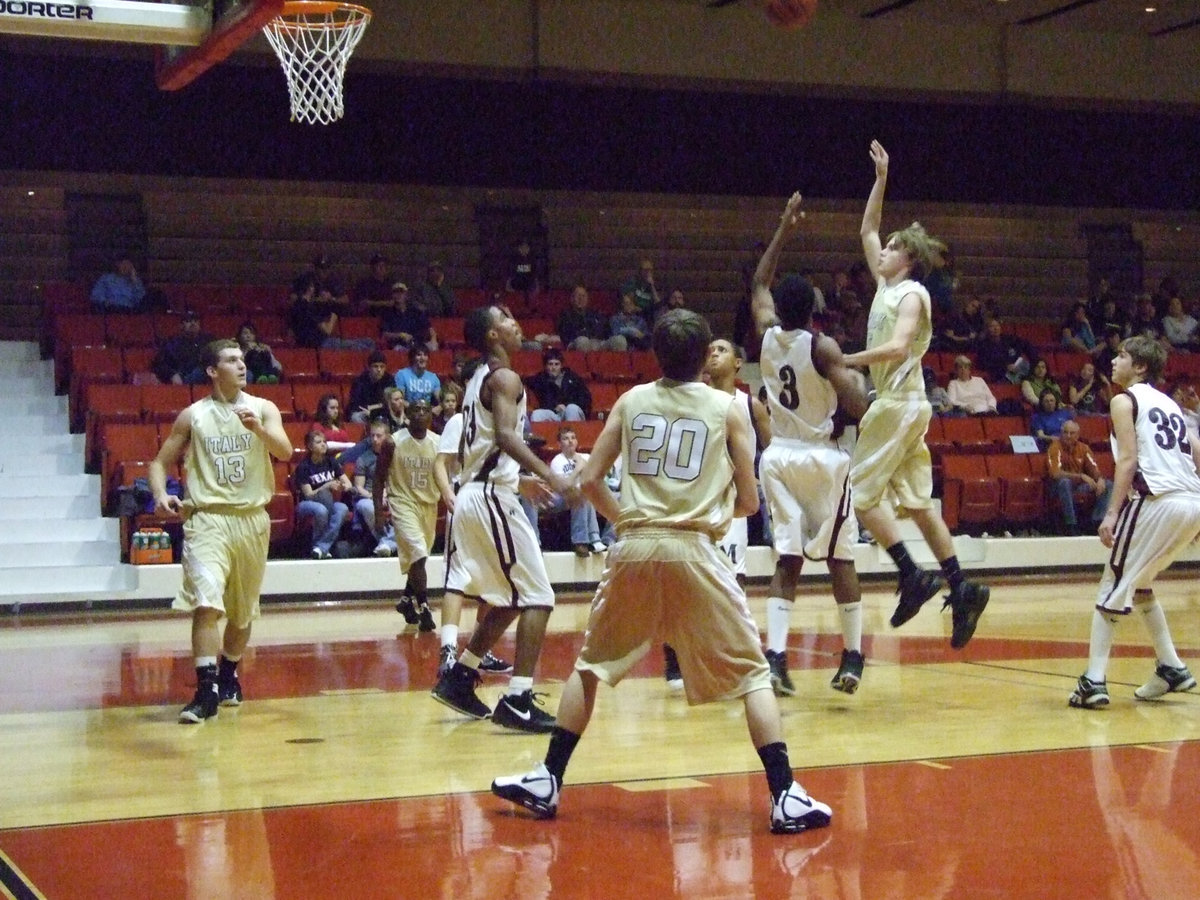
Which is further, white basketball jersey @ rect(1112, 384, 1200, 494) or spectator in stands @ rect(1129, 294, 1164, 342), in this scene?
spectator in stands @ rect(1129, 294, 1164, 342)

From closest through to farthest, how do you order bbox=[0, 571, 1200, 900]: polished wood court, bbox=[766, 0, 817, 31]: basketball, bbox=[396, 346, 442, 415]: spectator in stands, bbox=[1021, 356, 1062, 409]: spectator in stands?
bbox=[0, 571, 1200, 900]: polished wood court < bbox=[766, 0, 817, 31]: basketball < bbox=[396, 346, 442, 415]: spectator in stands < bbox=[1021, 356, 1062, 409]: spectator in stands

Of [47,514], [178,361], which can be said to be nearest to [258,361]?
[178,361]

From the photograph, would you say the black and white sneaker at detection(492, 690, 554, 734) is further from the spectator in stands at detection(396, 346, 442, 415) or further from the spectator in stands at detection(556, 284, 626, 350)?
the spectator in stands at detection(556, 284, 626, 350)

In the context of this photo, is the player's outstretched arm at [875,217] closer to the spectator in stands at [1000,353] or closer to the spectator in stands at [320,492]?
the spectator in stands at [320,492]

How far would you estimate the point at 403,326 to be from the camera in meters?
16.1

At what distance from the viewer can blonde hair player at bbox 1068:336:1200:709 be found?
669 cm

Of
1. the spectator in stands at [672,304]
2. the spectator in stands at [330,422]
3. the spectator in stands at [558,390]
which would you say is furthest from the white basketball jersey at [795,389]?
the spectator in stands at [672,304]

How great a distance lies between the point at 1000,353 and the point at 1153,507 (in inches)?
461

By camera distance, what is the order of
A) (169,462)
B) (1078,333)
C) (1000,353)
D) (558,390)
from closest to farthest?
(169,462) < (558,390) < (1000,353) < (1078,333)

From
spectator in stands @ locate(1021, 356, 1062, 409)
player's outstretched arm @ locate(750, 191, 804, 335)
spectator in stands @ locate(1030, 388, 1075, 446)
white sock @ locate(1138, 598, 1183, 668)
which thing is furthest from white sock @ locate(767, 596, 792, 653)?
spectator in stands @ locate(1021, 356, 1062, 409)

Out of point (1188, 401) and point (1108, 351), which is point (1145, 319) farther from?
point (1188, 401)

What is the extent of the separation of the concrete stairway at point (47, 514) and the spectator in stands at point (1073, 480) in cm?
894

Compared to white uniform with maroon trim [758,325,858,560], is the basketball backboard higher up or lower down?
higher up

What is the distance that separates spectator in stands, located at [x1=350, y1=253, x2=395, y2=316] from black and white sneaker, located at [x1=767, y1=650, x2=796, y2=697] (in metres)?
10.7
